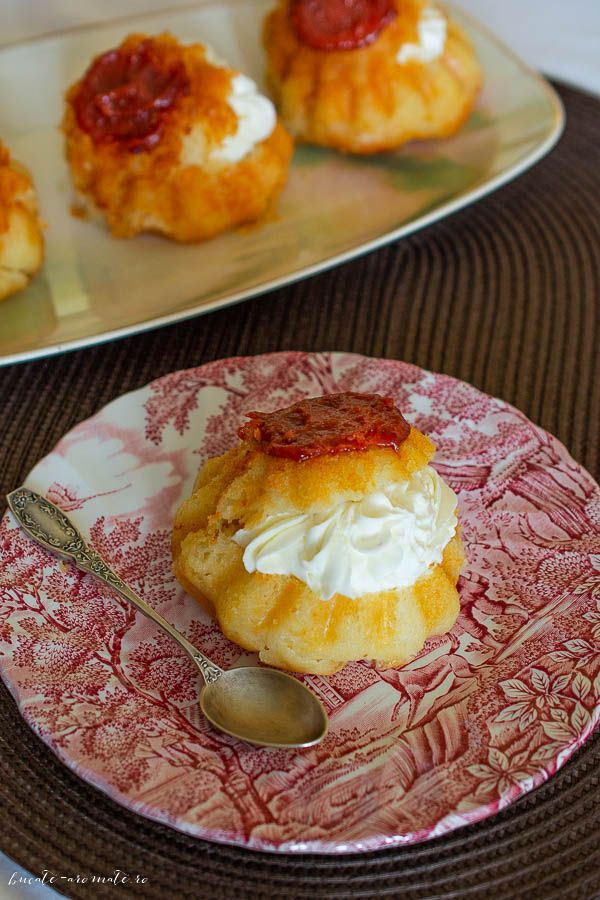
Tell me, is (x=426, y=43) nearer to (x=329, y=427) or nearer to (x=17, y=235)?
(x=17, y=235)

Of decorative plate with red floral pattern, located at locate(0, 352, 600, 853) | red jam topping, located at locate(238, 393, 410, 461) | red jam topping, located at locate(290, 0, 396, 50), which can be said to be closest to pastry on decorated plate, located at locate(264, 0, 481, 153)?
red jam topping, located at locate(290, 0, 396, 50)

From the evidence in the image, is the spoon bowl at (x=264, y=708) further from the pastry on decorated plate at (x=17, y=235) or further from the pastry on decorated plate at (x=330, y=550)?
the pastry on decorated plate at (x=17, y=235)

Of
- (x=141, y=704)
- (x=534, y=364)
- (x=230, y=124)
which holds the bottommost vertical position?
(x=534, y=364)

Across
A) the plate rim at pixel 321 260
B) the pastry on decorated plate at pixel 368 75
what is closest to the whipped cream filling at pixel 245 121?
the pastry on decorated plate at pixel 368 75

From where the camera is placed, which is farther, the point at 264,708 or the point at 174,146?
the point at 174,146

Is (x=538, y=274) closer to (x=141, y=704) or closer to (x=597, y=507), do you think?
(x=597, y=507)

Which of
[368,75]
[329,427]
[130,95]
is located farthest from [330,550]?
[368,75]

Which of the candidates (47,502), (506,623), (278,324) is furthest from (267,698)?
(278,324)
